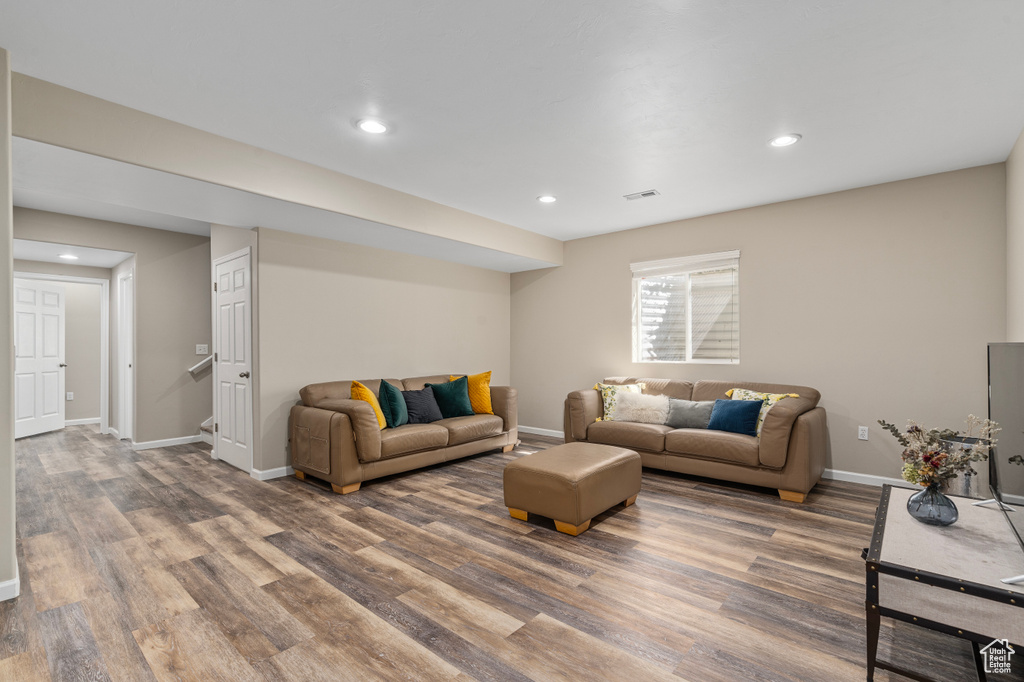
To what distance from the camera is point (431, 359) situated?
19.0 ft

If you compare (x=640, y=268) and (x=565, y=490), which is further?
(x=640, y=268)

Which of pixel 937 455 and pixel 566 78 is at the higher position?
pixel 566 78

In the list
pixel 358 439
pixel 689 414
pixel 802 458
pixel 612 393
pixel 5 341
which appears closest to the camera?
pixel 5 341

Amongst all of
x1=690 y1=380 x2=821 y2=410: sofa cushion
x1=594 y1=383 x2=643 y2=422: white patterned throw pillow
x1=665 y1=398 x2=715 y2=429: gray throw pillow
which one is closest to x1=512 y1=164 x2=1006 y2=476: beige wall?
x1=690 y1=380 x2=821 y2=410: sofa cushion

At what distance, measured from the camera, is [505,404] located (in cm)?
539

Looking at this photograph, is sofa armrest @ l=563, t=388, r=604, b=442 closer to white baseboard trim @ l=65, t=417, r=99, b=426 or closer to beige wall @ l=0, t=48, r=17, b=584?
beige wall @ l=0, t=48, r=17, b=584

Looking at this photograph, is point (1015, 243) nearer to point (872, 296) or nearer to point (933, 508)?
point (872, 296)

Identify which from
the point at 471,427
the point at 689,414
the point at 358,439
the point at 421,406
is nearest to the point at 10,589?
the point at 358,439

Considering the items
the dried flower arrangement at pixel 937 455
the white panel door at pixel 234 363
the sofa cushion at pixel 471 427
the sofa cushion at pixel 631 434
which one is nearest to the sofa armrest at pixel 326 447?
the white panel door at pixel 234 363

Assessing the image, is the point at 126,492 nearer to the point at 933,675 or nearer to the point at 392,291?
the point at 392,291

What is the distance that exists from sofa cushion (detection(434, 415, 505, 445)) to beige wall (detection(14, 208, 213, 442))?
132 inches

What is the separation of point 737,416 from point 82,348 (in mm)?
9100

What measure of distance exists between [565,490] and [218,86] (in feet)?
9.86

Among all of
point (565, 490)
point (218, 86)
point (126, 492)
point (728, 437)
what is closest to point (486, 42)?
point (218, 86)
